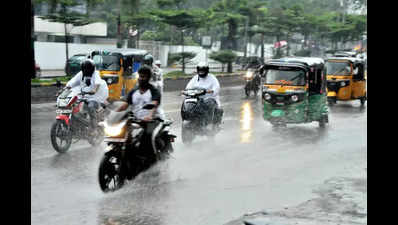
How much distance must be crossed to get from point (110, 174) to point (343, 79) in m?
17.9

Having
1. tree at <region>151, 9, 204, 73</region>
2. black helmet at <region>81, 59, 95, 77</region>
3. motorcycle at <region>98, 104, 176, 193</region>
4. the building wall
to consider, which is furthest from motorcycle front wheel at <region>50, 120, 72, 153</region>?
the building wall

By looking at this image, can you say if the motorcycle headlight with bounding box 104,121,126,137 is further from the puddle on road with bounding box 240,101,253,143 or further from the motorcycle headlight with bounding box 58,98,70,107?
the puddle on road with bounding box 240,101,253,143

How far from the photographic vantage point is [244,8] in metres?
60.0

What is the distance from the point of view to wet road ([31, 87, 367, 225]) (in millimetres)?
8164

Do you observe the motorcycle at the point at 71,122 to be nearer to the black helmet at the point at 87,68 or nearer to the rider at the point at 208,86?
the black helmet at the point at 87,68

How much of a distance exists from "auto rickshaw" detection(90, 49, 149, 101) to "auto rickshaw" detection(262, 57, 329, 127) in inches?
316

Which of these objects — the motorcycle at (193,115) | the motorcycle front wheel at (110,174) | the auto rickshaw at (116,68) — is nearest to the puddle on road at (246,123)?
the motorcycle at (193,115)

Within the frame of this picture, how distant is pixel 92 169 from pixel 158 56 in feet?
140

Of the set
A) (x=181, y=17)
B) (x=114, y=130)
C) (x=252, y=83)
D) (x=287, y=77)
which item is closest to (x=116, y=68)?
(x=252, y=83)

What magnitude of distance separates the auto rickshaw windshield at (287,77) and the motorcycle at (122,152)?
28.2ft

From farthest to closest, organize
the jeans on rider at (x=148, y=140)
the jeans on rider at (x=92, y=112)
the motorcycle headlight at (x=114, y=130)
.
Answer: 1. the jeans on rider at (x=92, y=112)
2. the jeans on rider at (x=148, y=140)
3. the motorcycle headlight at (x=114, y=130)

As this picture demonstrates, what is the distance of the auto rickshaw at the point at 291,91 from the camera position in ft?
58.2

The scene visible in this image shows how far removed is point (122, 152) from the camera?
916cm
